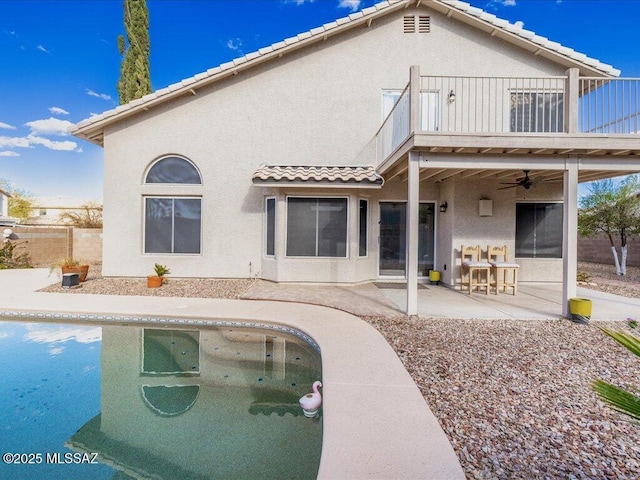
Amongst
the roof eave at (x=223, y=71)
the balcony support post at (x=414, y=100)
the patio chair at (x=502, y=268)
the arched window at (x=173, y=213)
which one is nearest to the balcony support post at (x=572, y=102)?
the balcony support post at (x=414, y=100)

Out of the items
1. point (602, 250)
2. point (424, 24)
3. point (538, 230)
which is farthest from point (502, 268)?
point (602, 250)

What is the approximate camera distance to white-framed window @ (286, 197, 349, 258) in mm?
11266

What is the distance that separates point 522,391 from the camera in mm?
4312

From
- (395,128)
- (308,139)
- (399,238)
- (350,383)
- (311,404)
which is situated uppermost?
(308,139)

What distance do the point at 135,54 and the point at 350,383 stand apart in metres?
21.4

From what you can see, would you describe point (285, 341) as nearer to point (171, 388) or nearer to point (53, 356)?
point (171, 388)

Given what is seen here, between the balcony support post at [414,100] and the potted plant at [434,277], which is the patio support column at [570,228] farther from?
the potted plant at [434,277]

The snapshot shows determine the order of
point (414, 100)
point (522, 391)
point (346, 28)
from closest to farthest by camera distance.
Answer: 1. point (522, 391)
2. point (414, 100)
3. point (346, 28)

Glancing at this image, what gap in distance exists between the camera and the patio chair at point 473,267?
9.90 m

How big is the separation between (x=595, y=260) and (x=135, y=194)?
26578mm

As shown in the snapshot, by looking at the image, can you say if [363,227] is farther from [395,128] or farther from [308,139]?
[308,139]

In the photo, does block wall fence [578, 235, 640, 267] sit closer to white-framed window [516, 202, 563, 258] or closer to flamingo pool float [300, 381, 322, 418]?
white-framed window [516, 202, 563, 258]

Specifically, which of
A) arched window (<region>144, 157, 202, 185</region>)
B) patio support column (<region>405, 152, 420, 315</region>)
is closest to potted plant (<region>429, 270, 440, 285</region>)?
patio support column (<region>405, 152, 420, 315</region>)

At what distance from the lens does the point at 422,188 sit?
39.7 feet
